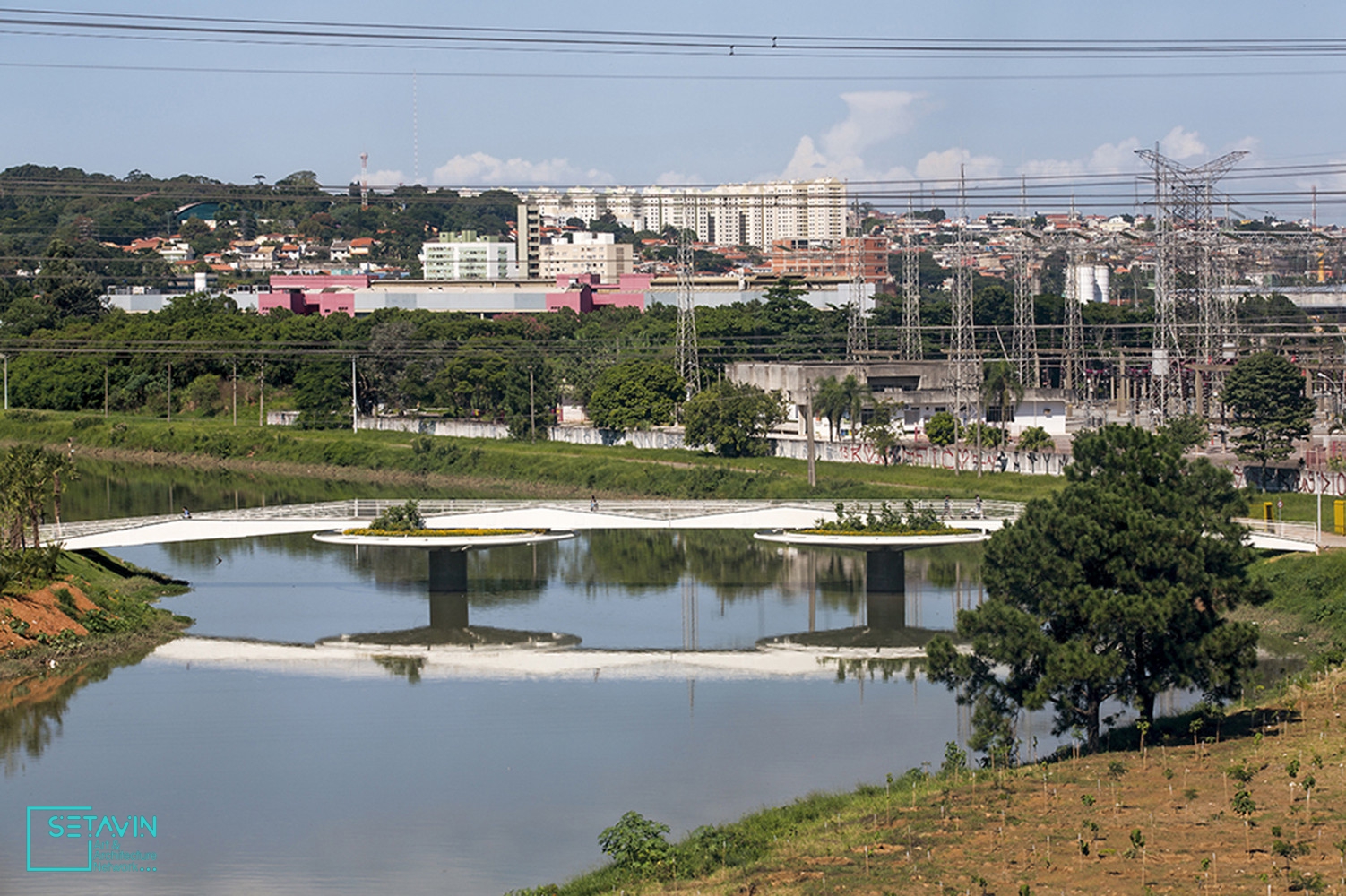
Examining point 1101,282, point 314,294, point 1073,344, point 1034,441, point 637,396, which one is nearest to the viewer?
point 1034,441

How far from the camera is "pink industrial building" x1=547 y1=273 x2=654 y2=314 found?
106 m

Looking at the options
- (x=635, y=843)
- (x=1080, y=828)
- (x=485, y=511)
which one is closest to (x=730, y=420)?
(x=485, y=511)

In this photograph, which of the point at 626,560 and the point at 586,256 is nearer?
the point at 626,560

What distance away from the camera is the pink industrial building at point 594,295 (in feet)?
346

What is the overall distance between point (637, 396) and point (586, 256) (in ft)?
325

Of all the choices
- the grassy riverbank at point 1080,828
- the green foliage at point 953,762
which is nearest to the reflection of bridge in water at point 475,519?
the green foliage at point 953,762

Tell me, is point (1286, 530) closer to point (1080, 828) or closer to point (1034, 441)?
point (1034, 441)

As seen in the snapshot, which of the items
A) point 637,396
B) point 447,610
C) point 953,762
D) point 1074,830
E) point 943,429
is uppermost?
point 637,396

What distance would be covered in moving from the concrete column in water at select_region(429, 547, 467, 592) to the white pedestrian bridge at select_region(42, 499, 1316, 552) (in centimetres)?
92

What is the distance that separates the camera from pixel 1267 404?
4581 cm

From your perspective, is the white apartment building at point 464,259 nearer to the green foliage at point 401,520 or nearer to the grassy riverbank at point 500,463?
the grassy riverbank at point 500,463

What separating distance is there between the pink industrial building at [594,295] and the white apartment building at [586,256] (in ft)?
93.7

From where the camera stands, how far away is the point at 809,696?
1024 inches

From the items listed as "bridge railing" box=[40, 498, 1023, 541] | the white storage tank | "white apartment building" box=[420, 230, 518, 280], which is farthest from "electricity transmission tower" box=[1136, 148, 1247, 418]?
"white apartment building" box=[420, 230, 518, 280]
